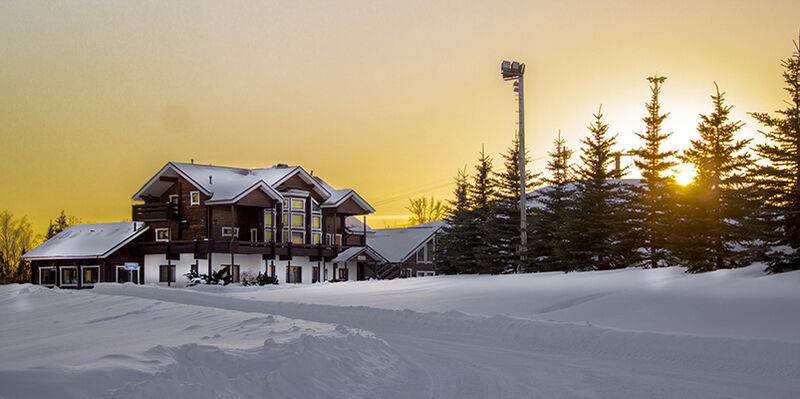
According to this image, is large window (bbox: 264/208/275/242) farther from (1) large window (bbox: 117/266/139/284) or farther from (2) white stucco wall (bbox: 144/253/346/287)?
(1) large window (bbox: 117/266/139/284)

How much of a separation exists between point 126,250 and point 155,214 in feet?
13.5

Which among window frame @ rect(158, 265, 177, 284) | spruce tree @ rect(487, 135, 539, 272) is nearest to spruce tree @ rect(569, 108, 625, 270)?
spruce tree @ rect(487, 135, 539, 272)

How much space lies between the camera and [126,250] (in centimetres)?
5369

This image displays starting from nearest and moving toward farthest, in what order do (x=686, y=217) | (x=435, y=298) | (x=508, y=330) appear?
(x=508, y=330) → (x=435, y=298) → (x=686, y=217)

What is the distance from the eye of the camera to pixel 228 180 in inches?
2110

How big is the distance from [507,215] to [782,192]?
23137 millimetres

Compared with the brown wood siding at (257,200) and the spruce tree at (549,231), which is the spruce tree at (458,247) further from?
the brown wood siding at (257,200)

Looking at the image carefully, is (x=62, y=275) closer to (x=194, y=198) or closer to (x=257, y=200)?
(x=194, y=198)

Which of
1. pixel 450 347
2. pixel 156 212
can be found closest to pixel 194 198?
pixel 156 212

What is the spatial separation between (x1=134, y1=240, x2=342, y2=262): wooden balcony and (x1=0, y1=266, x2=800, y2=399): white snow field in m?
27.0

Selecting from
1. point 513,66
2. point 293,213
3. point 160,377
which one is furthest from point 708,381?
point 293,213

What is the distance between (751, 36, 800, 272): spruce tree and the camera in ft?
60.2

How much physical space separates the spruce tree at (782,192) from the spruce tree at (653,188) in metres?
10.7

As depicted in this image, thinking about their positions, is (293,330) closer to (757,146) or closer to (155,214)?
(757,146)
